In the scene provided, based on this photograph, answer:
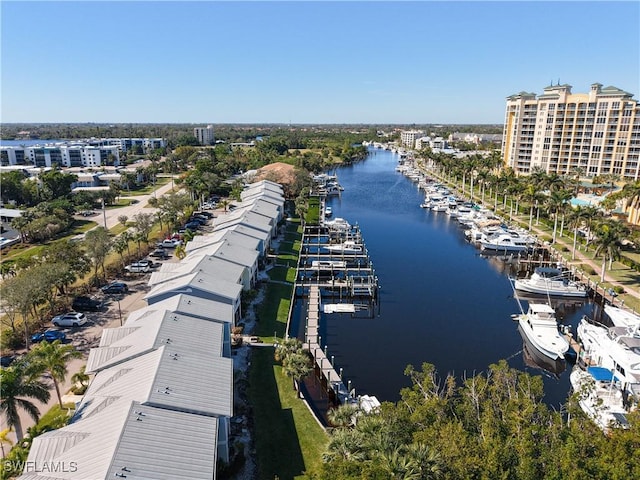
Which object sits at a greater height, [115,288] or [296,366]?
[296,366]

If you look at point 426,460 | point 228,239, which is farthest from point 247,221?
point 426,460

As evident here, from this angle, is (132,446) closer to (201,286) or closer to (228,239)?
(201,286)

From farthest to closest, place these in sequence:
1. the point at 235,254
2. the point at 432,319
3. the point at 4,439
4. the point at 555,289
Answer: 1. the point at 555,289
2. the point at 235,254
3. the point at 432,319
4. the point at 4,439

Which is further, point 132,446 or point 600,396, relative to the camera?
point 600,396

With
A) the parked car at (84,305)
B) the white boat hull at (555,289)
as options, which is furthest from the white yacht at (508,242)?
the parked car at (84,305)

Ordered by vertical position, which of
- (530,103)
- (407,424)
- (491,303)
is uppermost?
(530,103)

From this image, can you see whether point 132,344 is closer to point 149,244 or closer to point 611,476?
point 611,476

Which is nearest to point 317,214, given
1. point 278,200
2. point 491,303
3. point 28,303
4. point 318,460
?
point 278,200

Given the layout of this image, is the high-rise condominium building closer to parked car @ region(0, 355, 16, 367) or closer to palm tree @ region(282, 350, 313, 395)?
palm tree @ region(282, 350, 313, 395)
